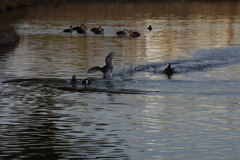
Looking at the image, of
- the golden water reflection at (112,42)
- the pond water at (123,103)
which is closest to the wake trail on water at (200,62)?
the pond water at (123,103)

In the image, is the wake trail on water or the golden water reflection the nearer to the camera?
the wake trail on water

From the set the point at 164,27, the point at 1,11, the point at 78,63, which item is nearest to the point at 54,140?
the point at 78,63

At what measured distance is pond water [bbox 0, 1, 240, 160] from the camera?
34.7 ft

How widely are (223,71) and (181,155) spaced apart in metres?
11.9

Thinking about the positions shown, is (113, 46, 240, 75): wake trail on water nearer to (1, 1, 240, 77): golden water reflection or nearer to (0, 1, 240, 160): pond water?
(0, 1, 240, 160): pond water

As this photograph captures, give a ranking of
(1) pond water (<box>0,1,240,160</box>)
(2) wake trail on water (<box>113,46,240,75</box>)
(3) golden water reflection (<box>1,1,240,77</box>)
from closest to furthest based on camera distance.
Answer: (1) pond water (<box>0,1,240,160</box>) < (2) wake trail on water (<box>113,46,240,75</box>) < (3) golden water reflection (<box>1,1,240,77</box>)

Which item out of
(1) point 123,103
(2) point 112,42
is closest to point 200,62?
(1) point 123,103

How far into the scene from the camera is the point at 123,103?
1514 cm

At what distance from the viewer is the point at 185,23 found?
50.7 metres

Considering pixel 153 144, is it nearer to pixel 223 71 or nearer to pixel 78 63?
pixel 223 71

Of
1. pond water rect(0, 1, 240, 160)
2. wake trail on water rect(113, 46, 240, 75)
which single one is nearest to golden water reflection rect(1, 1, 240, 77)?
pond water rect(0, 1, 240, 160)

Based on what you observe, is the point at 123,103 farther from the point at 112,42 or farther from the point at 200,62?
the point at 112,42

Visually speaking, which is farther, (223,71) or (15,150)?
(223,71)

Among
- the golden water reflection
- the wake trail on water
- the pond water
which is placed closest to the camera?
the pond water
